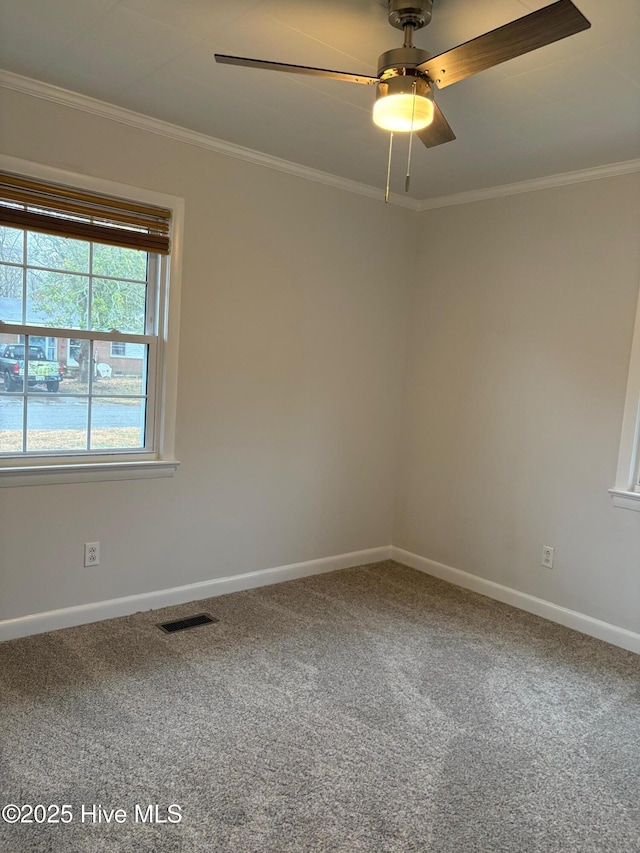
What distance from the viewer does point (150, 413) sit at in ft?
10.7

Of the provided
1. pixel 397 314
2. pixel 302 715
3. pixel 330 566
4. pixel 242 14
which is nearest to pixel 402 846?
pixel 302 715

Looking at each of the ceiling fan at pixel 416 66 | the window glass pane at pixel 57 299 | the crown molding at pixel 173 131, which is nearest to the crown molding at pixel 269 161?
the crown molding at pixel 173 131

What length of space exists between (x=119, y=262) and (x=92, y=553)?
1.44 metres

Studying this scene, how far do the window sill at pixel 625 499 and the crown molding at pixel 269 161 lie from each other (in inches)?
64.0

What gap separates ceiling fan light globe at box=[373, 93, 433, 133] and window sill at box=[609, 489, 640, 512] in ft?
6.99

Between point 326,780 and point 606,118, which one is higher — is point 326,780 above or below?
below

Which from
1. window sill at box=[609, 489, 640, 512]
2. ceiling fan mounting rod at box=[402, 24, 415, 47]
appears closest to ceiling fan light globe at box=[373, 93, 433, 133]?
ceiling fan mounting rod at box=[402, 24, 415, 47]

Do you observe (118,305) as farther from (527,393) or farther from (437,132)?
(527,393)

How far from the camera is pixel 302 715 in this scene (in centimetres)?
243

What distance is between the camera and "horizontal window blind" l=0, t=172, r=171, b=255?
106 inches

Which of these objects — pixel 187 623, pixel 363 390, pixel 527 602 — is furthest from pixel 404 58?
pixel 527 602

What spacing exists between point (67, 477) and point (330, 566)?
71.8 inches

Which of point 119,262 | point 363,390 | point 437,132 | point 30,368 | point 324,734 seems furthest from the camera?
point 363,390

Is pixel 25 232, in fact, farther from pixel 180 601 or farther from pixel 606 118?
pixel 606 118
